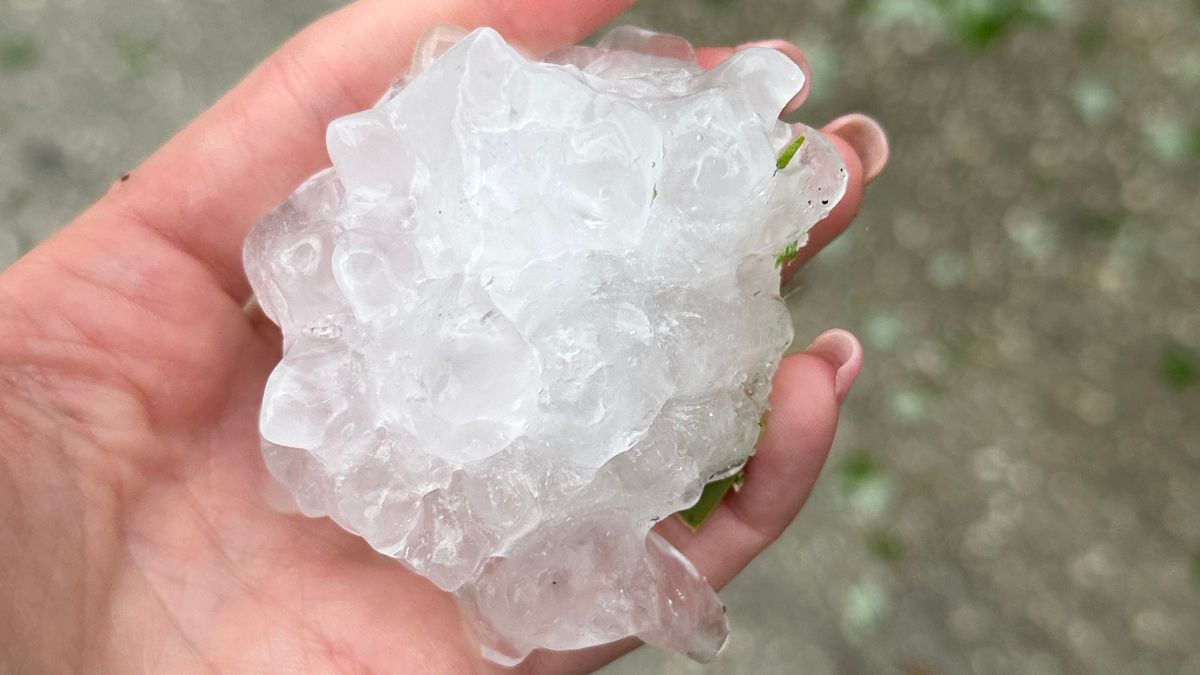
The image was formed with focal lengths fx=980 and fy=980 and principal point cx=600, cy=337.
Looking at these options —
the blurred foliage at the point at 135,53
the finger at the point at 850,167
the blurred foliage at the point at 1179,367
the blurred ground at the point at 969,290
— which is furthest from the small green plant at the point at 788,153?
the blurred foliage at the point at 135,53

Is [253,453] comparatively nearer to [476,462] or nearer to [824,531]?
[476,462]

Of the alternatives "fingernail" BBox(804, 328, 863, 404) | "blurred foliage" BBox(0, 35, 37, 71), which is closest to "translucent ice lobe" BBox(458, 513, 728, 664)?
"fingernail" BBox(804, 328, 863, 404)

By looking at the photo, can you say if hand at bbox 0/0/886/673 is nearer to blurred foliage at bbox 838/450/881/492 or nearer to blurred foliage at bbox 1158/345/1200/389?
blurred foliage at bbox 838/450/881/492

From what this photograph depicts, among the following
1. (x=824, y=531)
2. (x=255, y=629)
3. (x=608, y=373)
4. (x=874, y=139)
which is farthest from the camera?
(x=824, y=531)

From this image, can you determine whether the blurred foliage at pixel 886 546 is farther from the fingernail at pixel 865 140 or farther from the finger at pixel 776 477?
the fingernail at pixel 865 140

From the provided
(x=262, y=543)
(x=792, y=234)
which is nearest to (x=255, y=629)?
(x=262, y=543)
